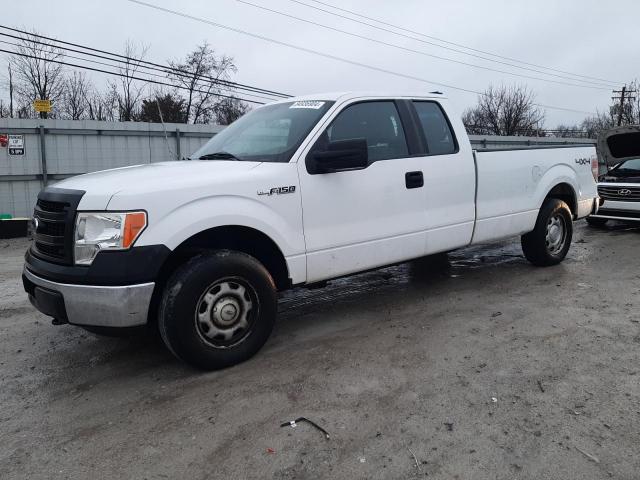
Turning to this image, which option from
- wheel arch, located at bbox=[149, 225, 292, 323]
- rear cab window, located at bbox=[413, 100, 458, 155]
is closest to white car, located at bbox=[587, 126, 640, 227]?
rear cab window, located at bbox=[413, 100, 458, 155]

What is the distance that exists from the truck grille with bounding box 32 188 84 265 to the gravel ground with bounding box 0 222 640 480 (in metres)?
0.90

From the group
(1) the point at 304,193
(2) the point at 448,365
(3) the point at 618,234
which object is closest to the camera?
(2) the point at 448,365

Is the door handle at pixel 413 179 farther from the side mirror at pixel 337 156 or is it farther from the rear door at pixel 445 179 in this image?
the side mirror at pixel 337 156

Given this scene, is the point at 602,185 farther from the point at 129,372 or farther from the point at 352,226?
the point at 129,372

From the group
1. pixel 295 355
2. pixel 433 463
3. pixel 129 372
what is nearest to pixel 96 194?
pixel 129 372

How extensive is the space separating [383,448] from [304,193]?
190 cm

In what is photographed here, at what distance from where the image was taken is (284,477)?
2416 mm

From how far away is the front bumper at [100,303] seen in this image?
3127mm

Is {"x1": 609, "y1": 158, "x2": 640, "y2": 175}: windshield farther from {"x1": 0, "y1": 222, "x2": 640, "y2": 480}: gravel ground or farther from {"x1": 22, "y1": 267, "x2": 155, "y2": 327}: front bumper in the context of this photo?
{"x1": 22, "y1": 267, "x2": 155, "y2": 327}: front bumper

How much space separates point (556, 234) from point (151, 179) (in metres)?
4.99

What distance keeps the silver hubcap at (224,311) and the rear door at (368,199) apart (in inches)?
24.2

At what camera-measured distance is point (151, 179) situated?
11.2ft

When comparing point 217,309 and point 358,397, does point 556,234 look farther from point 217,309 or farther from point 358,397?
point 217,309

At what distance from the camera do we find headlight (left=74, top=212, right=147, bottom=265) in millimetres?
3119
